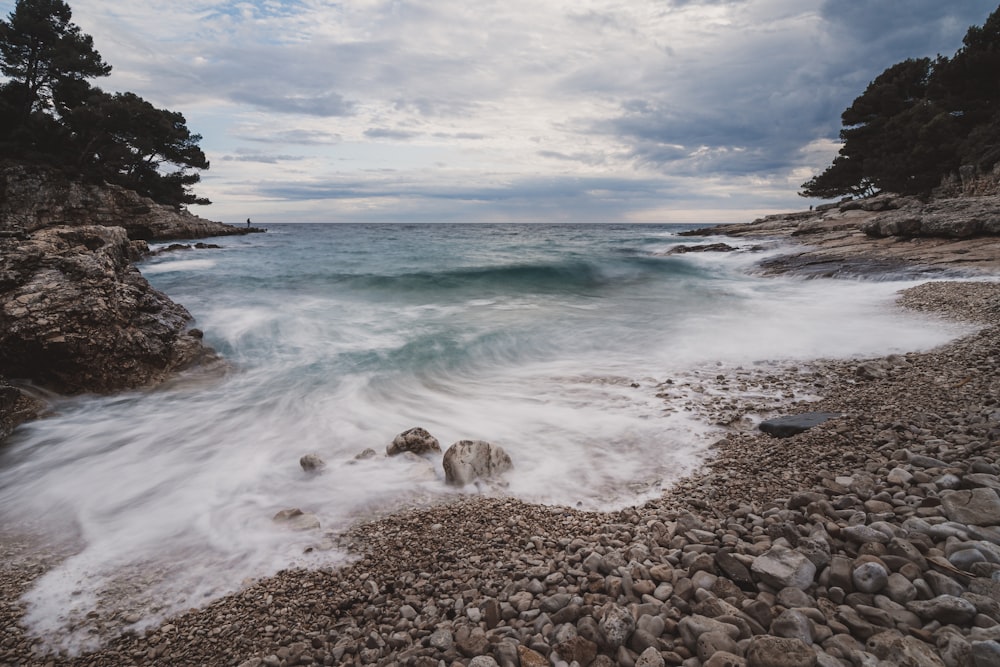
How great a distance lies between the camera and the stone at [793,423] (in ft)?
12.5

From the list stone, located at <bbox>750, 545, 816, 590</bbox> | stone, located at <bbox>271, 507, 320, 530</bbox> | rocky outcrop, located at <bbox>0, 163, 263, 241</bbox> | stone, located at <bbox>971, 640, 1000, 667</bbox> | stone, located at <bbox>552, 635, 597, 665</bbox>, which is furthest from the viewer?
rocky outcrop, located at <bbox>0, 163, 263, 241</bbox>

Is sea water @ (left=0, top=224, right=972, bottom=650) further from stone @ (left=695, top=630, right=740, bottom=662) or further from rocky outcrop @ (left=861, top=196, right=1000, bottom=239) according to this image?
rocky outcrop @ (left=861, top=196, right=1000, bottom=239)

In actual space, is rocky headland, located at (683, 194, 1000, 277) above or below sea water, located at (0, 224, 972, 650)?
above

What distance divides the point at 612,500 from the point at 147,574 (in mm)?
3139

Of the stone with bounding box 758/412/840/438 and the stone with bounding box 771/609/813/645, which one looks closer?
the stone with bounding box 771/609/813/645

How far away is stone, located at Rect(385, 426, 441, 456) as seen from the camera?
14.3 feet

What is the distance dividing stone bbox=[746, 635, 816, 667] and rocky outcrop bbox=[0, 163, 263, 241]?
32.6 meters

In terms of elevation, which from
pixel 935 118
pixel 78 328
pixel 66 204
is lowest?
pixel 78 328

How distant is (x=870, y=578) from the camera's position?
1.80 metres

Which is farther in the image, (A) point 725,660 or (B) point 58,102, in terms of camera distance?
(B) point 58,102

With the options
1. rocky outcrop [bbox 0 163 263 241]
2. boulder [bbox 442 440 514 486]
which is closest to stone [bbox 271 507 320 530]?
boulder [bbox 442 440 514 486]

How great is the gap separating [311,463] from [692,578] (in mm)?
3338

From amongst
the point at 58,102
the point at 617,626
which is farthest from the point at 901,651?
the point at 58,102

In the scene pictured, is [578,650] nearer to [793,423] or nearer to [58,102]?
[793,423]
